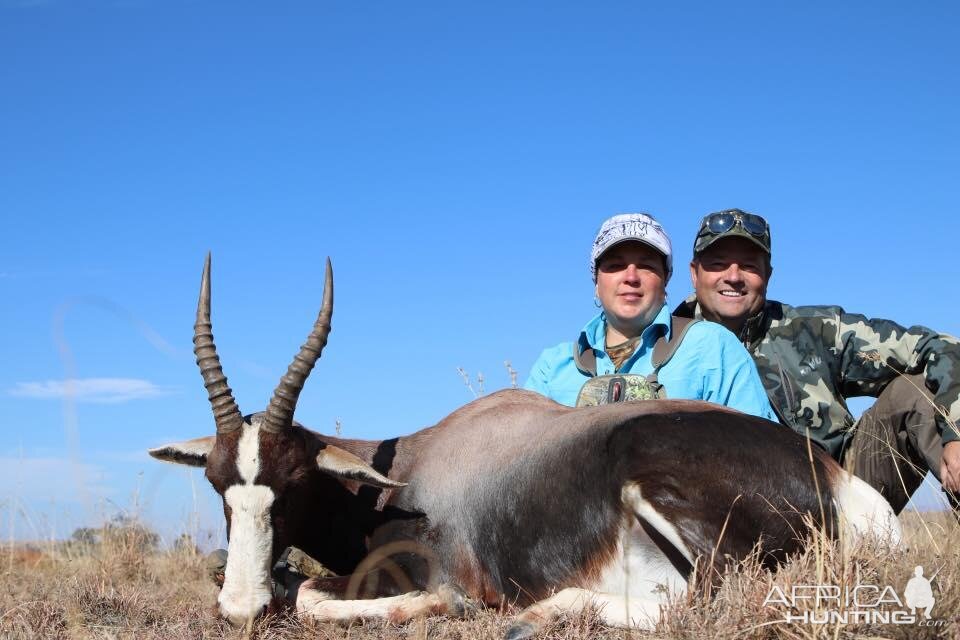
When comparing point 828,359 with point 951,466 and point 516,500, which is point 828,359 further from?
point 516,500

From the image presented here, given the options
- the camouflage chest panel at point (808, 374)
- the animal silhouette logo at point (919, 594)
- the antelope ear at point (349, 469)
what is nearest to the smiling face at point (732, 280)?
the camouflage chest panel at point (808, 374)

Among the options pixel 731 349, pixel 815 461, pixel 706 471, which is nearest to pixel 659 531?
pixel 706 471

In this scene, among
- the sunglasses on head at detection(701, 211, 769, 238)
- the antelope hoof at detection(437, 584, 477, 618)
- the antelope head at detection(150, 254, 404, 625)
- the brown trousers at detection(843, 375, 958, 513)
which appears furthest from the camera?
the sunglasses on head at detection(701, 211, 769, 238)

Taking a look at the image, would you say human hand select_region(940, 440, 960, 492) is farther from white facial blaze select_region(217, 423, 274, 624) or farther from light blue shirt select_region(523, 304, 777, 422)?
white facial blaze select_region(217, 423, 274, 624)

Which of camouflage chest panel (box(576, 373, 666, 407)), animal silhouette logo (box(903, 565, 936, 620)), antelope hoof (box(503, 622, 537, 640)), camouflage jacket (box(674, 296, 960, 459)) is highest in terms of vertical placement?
camouflage jacket (box(674, 296, 960, 459))

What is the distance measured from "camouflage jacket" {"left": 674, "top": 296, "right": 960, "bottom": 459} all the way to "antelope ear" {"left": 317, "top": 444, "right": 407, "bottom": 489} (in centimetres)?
338

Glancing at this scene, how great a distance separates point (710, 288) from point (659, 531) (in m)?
3.78

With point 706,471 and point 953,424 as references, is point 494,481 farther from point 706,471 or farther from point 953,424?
point 953,424

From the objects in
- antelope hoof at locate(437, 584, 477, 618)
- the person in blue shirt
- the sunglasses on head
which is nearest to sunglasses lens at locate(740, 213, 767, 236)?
the sunglasses on head

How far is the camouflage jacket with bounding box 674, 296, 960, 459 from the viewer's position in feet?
24.7

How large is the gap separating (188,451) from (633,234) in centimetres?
324

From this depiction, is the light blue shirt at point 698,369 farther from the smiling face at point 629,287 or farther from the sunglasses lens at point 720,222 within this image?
the sunglasses lens at point 720,222

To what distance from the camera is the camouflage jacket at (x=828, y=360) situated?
24.7 ft

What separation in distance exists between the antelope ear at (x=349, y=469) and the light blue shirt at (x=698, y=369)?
5.28 ft
